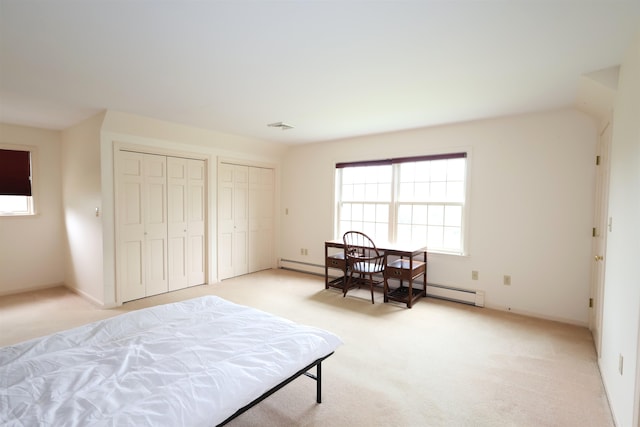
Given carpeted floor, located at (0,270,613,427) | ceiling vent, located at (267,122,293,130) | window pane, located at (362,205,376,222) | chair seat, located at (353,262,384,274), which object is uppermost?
ceiling vent, located at (267,122,293,130)

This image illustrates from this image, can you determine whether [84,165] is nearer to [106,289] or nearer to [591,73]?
[106,289]

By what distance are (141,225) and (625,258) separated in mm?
4580

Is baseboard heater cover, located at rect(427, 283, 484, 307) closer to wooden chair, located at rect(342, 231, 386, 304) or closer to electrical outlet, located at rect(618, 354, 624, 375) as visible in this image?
wooden chair, located at rect(342, 231, 386, 304)

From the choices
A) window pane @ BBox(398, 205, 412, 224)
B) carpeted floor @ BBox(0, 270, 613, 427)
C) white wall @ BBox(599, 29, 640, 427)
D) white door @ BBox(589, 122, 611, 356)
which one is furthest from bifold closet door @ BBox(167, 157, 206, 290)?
white door @ BBox(589, 122, 611, 356)

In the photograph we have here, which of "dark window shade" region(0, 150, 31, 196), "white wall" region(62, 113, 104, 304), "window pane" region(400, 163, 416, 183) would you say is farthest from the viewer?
"window pane" region(400, 163, 416, 183)

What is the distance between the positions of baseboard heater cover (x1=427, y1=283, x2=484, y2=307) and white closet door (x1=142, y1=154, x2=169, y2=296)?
11.9ft

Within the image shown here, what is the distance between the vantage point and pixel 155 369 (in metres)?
1.51

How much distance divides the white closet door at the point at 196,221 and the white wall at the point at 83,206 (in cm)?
108

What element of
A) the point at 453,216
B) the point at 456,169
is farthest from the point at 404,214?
the point at 456,169

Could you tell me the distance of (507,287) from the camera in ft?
11.9

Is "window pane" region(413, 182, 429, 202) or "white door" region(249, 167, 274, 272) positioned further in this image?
"white door" region(249, 167, 274, 272)

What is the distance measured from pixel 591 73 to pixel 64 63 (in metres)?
3.91

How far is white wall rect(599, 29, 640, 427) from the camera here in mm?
1573

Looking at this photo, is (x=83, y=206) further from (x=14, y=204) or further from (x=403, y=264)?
(x=403, y=264)
